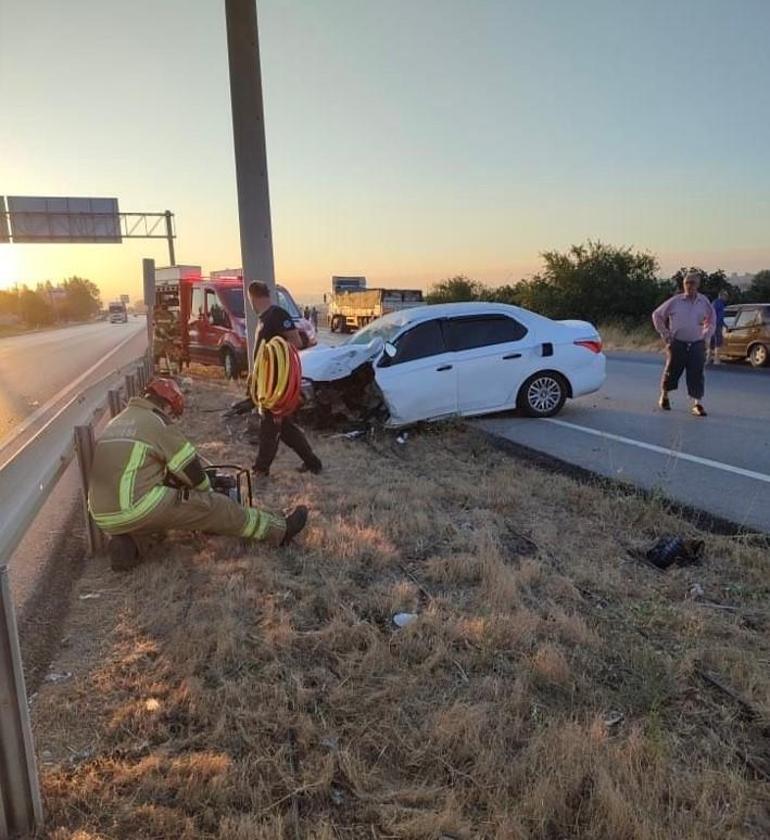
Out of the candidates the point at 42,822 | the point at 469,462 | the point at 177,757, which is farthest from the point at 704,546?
the point at 42,822

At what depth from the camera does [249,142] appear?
330 inches

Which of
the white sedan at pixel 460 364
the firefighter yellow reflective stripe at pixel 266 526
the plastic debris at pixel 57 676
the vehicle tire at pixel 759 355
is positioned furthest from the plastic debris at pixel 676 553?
the vehicle tire at pixel 759 355

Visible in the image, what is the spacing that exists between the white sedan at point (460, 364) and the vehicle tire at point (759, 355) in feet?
27.3

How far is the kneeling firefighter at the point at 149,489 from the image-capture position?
Answer: 13.6 ft

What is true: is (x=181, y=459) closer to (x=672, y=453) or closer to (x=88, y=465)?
(x=88, y=465)

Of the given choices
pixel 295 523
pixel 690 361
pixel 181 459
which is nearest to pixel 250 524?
pixel 295 523

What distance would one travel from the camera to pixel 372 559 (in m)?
4.37

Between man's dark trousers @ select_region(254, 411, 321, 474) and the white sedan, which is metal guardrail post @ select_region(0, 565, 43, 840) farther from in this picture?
the white sedan

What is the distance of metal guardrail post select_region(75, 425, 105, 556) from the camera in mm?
4535

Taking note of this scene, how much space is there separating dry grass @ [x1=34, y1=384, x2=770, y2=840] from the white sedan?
12.8 feet

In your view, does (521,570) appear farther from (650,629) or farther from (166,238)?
(166,238)

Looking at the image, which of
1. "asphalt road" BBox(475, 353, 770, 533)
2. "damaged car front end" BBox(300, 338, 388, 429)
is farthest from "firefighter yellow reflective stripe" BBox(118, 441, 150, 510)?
"damaged car front end" BBox(300, 338, 388, 429)

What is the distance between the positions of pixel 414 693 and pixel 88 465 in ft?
9.28

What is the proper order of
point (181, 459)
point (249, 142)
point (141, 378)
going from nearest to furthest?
point (181, 459) → point (249, 142) → point (141, 378)
